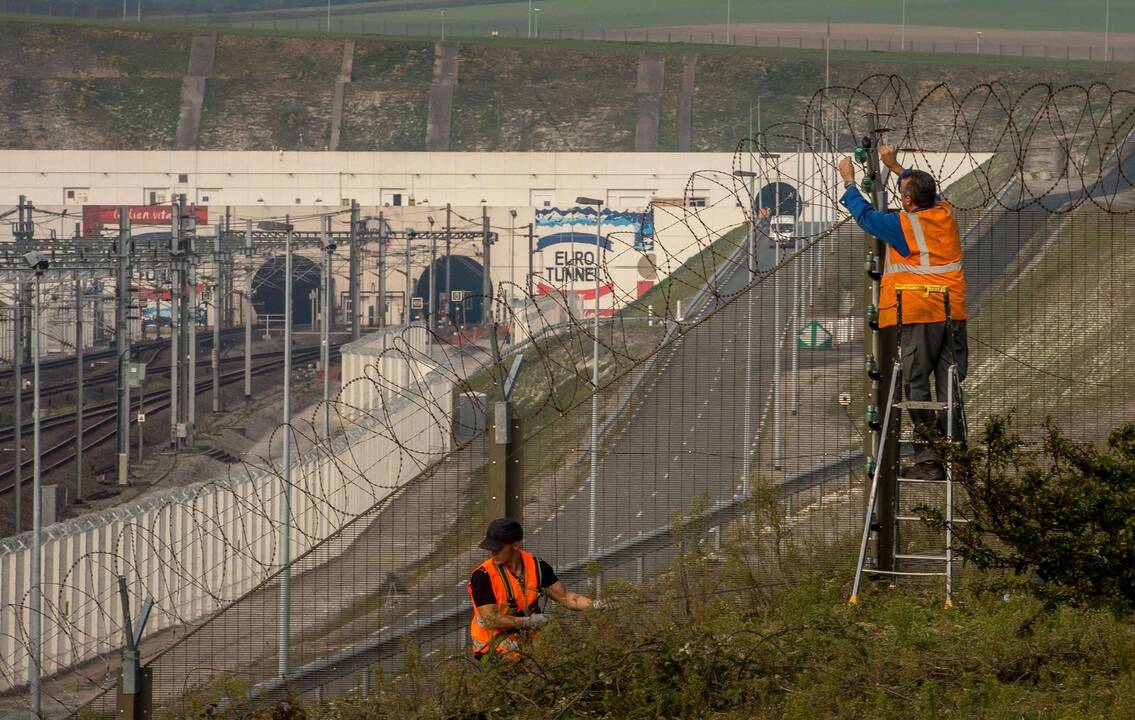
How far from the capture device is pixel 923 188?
9.65 m

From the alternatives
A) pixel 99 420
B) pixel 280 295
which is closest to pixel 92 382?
pixel 99 420

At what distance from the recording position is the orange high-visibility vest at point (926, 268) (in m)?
9.65

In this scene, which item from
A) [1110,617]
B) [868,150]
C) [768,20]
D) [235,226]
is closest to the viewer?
[1110,617]

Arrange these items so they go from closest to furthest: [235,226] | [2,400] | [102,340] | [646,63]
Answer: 1. [2,400]
2. [102,340]
3. [235,226]
4. [646,63]

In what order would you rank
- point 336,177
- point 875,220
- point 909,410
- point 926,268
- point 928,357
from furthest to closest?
point 336,177
point 909,410
point 928,357
point 926,268
point 875,220

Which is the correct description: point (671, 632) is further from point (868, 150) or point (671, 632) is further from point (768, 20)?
point (768, 20)

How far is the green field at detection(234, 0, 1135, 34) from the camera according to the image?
5103 inches

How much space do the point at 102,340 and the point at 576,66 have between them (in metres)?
45.6

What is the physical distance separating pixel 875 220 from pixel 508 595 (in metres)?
3.00

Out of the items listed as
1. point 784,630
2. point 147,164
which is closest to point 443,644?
point 784,630

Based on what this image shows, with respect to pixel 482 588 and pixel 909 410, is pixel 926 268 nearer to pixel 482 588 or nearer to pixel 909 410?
pixel 909 410

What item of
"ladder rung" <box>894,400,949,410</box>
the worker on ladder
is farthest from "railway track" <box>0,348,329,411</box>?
"ladder rung" <box>894,400,949,410</box>

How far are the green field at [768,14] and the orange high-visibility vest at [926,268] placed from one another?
124 m

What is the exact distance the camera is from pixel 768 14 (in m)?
140
